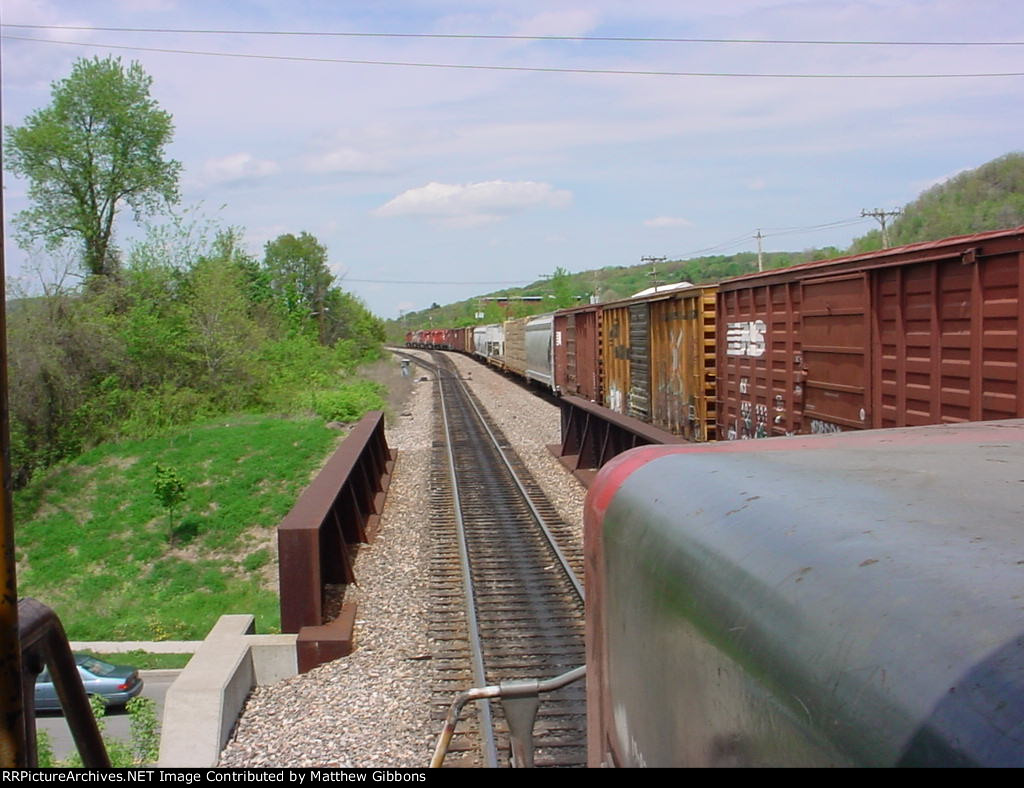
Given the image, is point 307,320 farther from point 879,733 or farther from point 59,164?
point 879,733

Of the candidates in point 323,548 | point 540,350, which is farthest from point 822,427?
point 540,350

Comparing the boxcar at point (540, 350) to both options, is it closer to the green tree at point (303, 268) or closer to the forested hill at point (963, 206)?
the green tree at point (303, 268)

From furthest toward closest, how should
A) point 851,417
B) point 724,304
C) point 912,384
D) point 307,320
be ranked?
point 307,320 → point 724,304 → point 851,417 → point 912,384

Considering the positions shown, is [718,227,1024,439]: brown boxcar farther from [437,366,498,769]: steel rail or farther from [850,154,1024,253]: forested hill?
[850,154,1024,253]: forested hill

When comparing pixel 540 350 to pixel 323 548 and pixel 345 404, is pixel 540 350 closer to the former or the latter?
pixel 345 404

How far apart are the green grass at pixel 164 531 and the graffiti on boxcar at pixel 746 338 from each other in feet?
26.5

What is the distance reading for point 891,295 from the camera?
6992 millimetres

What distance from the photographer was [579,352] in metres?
21.0

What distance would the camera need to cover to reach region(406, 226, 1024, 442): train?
5.77 metres

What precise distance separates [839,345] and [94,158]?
39742 millimetres

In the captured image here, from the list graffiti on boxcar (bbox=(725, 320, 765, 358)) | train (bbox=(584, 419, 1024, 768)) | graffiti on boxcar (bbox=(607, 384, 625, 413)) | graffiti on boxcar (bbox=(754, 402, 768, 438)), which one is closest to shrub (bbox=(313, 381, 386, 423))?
graffiti on boxcar (bbox=(607, 384, 625, 413))

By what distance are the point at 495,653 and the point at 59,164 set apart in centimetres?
3793
